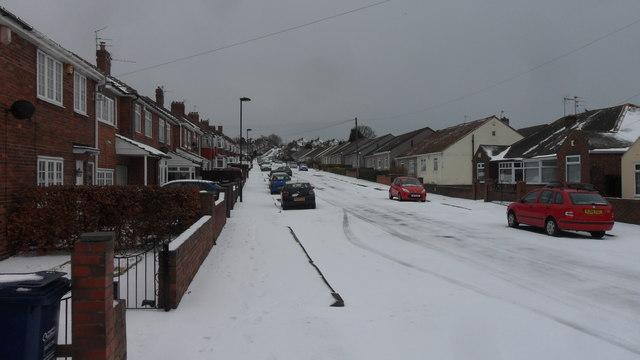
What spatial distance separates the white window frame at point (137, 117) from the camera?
24991 millimetres

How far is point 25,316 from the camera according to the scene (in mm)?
3713

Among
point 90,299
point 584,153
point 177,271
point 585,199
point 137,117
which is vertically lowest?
point 177,271

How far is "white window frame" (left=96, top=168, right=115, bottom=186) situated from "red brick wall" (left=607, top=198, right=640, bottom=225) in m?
19.6

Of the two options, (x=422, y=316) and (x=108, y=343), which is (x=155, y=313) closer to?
(x=108, y=343)

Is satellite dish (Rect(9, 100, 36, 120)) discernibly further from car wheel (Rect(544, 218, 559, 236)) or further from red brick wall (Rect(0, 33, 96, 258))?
car wheel (Rect(544, 218, 559, 236))

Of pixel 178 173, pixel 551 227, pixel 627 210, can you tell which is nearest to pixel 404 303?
pixel 551 227

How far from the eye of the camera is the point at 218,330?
6367 mm

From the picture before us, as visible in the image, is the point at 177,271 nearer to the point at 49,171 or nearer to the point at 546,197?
the point at 49,171

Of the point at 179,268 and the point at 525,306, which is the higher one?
the point at 179,268

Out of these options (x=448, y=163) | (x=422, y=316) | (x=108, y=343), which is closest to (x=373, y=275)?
(x=422, y=316)

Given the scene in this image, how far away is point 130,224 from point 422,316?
25.5ft

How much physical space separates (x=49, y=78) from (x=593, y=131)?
27515mm

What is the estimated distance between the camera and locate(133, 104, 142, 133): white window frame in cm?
2499

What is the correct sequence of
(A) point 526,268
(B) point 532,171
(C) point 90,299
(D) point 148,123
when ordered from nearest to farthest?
(C) point 90,299
(A) point 526,268
(D) point 148,123
(B) point 532,171
